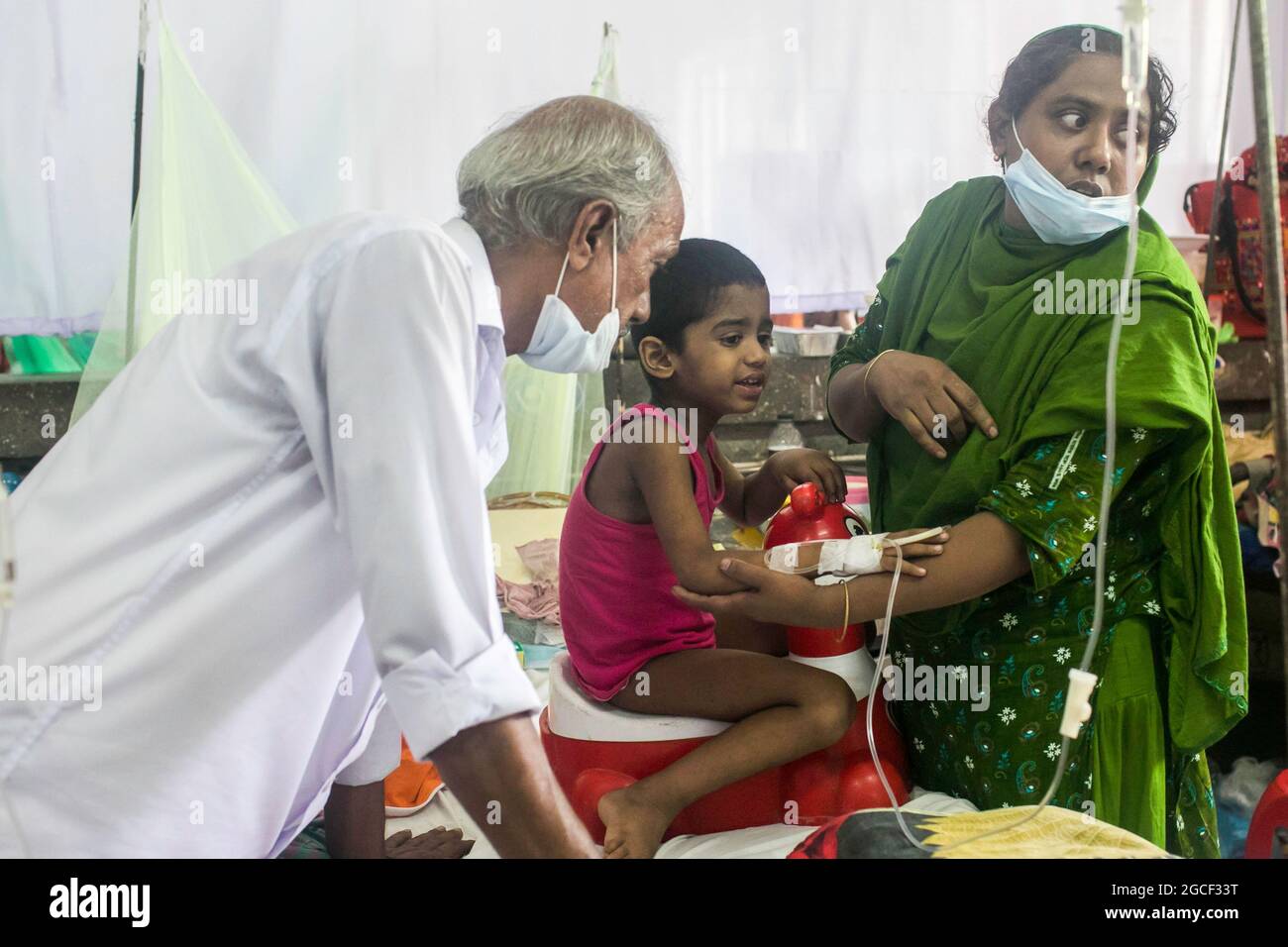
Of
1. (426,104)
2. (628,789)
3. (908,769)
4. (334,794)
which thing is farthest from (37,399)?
(908,769)

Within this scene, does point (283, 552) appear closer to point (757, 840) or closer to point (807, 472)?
point (757, 840)

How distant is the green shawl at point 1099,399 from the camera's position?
1399 millimetres

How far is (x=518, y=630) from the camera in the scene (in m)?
2.89

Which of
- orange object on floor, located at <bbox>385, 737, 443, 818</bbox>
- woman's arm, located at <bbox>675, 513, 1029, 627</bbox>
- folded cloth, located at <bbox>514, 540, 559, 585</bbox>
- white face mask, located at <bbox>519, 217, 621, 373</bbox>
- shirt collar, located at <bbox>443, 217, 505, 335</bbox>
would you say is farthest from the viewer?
folded cloth, located at <bbox>514, 540, 559, 585</bbox>

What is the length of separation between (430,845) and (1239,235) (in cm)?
307

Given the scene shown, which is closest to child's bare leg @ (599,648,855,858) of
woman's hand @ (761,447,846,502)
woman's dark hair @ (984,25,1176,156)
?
woman's hand @ (761,447,846,502)

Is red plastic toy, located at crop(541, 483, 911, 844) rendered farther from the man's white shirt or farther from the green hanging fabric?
the green hanging fabric

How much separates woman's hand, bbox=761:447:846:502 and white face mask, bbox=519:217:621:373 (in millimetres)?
579

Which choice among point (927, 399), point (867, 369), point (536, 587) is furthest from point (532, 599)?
point (927, 399)

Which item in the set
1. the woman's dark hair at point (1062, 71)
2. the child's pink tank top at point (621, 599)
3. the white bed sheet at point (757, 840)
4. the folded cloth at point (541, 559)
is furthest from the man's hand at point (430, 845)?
the woman's dark hair at point (1062, 71)

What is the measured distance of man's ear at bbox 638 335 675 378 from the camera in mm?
1927

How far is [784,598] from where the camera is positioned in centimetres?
148

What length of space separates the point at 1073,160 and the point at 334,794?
133 centimetres
